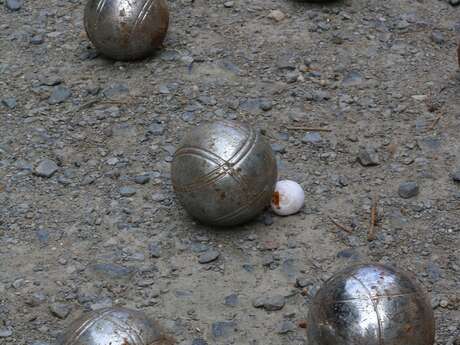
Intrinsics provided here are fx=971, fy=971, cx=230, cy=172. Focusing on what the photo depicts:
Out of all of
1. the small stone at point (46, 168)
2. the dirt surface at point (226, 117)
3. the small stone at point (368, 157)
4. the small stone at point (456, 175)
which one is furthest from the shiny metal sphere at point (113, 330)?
the small stone at point (456, 175)

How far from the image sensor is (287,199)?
650cm

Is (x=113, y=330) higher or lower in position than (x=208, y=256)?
higher

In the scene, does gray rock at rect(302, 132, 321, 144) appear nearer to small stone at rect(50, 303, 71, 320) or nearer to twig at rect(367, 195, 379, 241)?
twig at rect(367, 195, 379, 241)

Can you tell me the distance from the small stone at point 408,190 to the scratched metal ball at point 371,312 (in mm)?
1700

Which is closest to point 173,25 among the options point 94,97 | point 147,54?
point 147,54

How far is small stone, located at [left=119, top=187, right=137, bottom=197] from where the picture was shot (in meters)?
6.82

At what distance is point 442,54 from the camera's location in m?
8.40

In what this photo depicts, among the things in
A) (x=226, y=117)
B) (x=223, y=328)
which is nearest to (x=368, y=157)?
(x=226, y=117)

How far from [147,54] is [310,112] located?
1.54m

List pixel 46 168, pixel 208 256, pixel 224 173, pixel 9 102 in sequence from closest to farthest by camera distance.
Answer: pixel 224 173 → pixel 208 256 → pixel 46 168 → pixel 9 102

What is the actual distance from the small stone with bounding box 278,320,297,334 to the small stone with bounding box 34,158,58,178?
7.44 ft

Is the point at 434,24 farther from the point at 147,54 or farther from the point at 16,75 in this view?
the point at 16,75

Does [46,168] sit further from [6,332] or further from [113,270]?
[6,332]

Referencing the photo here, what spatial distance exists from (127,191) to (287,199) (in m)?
1.16
